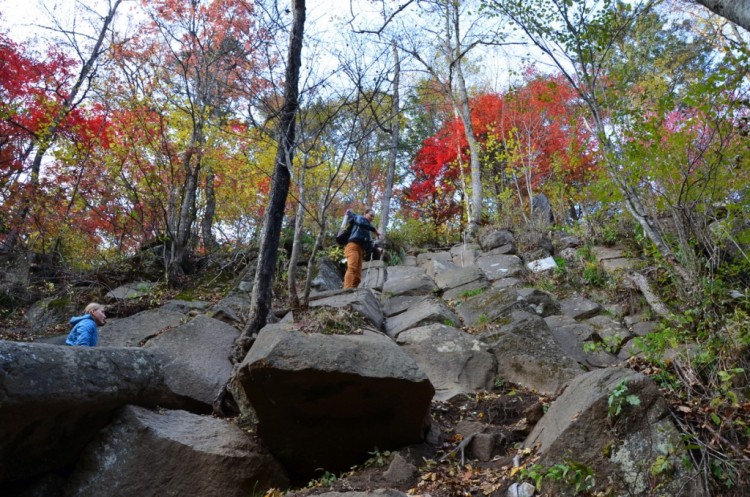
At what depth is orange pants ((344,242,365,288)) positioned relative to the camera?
962 cm

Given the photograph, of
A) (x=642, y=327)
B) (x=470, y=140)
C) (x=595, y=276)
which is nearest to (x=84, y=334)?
A: (x=642, y=327)

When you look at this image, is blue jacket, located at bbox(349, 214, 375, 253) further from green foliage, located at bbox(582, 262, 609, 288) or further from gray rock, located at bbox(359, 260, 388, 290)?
green foliage, located at bbox(582, 262, 609, 288)

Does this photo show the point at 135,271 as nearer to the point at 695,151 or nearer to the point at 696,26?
the point at 695,151

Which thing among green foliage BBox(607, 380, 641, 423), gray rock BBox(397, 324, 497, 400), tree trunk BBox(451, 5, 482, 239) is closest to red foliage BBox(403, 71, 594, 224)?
tree trunk BBox(451, 5, 482, 239)

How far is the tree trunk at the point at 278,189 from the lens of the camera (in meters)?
6.69

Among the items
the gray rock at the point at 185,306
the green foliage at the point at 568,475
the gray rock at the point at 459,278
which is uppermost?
the gray rock at the point at 459,278

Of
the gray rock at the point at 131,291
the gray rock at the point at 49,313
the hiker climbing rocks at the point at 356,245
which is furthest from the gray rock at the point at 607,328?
the gray rock at the point at 49,313

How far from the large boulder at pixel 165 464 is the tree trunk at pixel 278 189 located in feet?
6.67

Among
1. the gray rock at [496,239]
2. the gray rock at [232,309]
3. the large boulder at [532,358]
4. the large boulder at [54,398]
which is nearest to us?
the large boulder at [54,398]

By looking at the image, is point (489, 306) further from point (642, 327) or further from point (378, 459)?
point (378, 459)

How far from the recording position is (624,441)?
3350 millimetres

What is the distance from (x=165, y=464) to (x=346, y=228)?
19.5 ft

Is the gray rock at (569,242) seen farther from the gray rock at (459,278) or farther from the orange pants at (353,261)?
the orange pants at (353,261)

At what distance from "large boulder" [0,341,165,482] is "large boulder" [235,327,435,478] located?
1229 mm
